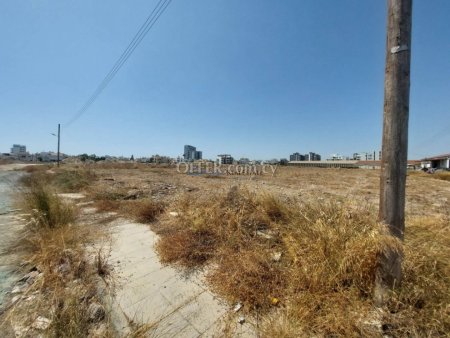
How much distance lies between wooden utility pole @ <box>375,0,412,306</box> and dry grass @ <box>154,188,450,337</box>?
0.31ft

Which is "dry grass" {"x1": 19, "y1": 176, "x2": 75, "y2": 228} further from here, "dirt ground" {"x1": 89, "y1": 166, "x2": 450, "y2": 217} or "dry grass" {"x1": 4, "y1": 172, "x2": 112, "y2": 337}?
"dirt ground" {"x1": 89, "y1": 166, "x2": 450, "y2": 217}

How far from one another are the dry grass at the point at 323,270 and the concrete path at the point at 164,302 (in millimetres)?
196

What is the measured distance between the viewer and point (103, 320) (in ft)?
6.04

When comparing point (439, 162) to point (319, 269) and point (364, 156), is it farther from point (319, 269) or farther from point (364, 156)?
point (319, 269)

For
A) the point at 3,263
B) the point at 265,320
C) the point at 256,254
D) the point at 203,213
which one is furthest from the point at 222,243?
the point at 3,263

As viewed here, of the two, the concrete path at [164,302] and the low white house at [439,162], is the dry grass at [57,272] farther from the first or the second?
the low white house at [439,162]

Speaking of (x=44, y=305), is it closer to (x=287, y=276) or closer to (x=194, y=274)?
(x=194, y=274)

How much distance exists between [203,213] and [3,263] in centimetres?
302

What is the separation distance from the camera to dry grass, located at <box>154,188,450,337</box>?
1594 millimetres

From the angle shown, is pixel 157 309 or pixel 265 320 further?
pixel 157 309

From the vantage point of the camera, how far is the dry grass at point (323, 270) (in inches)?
62.7

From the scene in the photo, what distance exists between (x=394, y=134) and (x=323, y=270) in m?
1.38

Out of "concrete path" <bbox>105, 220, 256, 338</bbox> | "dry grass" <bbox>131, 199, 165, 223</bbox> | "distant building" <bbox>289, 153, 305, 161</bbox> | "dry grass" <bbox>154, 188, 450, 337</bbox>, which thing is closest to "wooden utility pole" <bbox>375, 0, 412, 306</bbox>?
"dry grass" <bbox>154, 188, 450, 337</bbox>

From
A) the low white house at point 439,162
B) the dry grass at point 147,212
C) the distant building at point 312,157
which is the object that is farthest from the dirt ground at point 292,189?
the distant building at point 312,157
